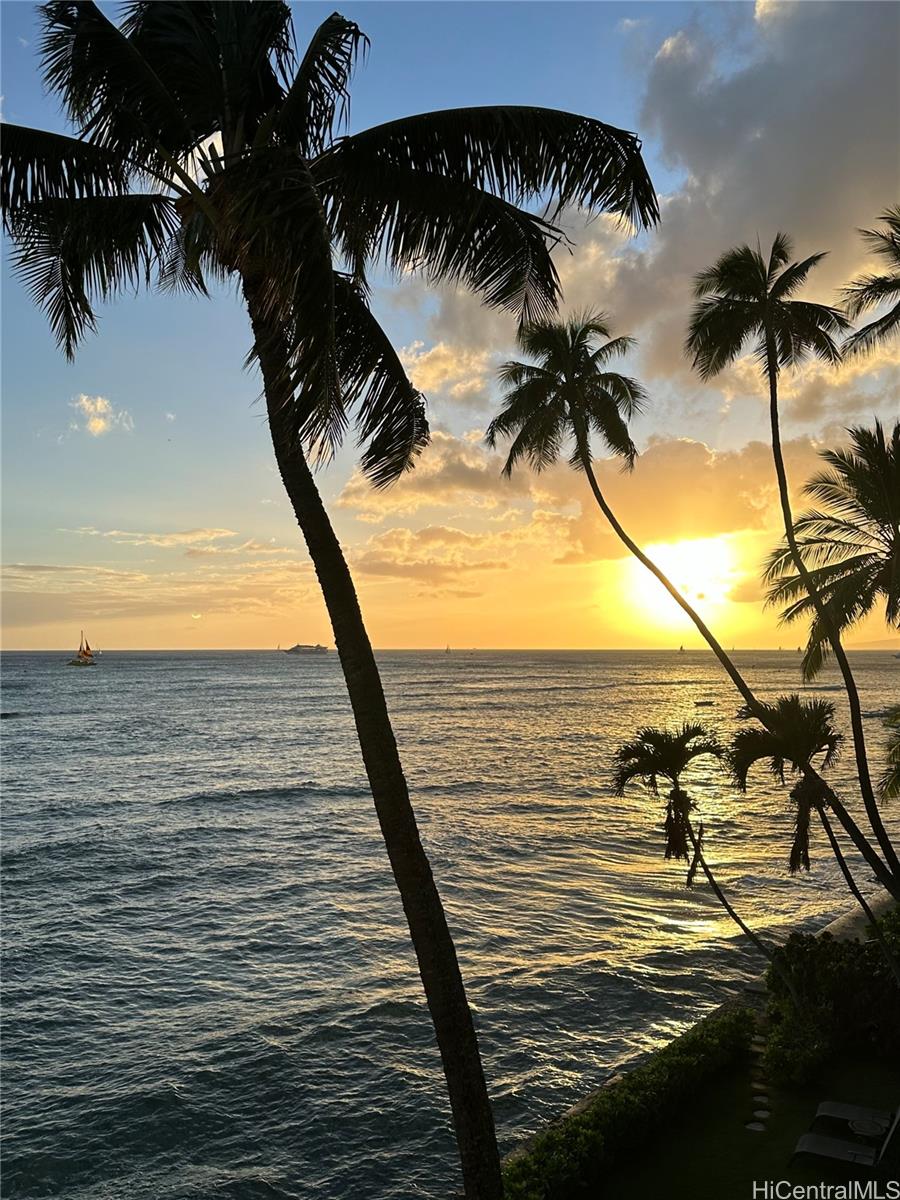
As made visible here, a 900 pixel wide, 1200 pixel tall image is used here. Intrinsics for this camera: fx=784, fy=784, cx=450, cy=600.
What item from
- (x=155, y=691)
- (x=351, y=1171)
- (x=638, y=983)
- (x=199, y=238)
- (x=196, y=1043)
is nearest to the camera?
(x=199, y=238)

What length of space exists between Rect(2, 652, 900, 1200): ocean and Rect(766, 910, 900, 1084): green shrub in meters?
4.19

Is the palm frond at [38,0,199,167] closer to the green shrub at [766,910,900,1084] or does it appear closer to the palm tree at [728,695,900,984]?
the palm tree at [728,695,900,984]

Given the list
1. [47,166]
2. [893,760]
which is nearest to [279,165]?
[47,166]

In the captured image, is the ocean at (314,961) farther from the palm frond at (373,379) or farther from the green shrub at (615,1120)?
the palm frond at (373,379)

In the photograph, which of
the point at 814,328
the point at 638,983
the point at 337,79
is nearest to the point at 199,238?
the point at 337,79

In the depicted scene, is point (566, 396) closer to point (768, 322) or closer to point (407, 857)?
point (768, 322)

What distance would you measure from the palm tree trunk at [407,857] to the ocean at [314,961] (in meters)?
6.96

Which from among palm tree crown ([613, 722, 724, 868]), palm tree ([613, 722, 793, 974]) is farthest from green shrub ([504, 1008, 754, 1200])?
palm tree crown ([613, 722, 724, 868])

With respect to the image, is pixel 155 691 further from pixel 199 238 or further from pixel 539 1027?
pixel 199 238

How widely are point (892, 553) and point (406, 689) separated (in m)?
128

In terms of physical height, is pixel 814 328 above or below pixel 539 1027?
above

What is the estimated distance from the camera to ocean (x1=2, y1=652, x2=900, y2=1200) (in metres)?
13.2

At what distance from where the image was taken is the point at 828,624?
49.2 feet

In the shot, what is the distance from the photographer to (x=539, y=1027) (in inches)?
671
